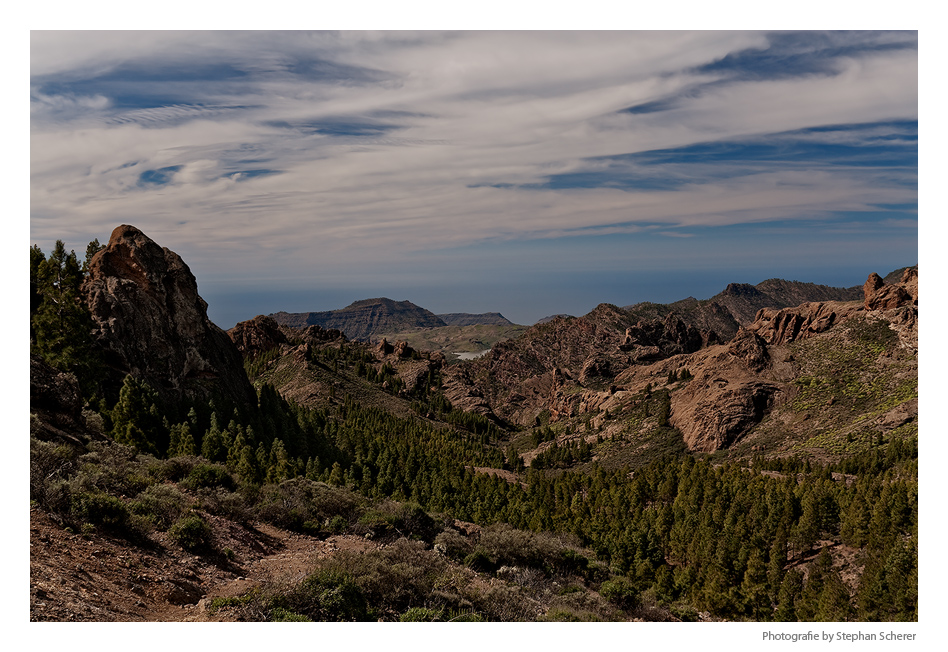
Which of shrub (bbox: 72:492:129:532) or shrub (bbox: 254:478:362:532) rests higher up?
shrub (bbox: 72:492:129:532)

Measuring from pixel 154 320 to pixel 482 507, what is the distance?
2181 inches

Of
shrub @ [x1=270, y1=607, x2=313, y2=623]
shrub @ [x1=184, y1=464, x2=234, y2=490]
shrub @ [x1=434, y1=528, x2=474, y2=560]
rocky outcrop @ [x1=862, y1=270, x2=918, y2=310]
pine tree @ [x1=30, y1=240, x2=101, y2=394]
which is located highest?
rocky outcrop @ [x1=862, y1=270, x2=918, y2=310]

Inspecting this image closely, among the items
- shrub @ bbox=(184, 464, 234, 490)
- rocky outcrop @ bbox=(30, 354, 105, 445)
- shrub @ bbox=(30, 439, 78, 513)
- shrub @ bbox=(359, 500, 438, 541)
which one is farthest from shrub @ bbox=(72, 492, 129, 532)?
shrub @ bbox=(359, 500, 438, 541)

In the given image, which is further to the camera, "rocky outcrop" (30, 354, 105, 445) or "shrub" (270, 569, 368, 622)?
"rocky outcrop" (30, 354, 105, 445)

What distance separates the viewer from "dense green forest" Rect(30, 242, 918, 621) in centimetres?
2612

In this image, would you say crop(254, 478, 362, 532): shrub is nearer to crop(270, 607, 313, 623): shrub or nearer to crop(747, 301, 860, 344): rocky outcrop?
crop(270, 607, 313, 623): shrub

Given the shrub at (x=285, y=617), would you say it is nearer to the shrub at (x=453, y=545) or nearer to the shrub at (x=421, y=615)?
the shrub at (x=421, y=615)

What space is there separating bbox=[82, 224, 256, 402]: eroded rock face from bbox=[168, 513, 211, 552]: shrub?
44.4 meters

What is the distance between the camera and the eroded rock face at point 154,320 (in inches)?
2574

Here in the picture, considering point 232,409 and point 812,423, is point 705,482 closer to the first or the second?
point 812,423

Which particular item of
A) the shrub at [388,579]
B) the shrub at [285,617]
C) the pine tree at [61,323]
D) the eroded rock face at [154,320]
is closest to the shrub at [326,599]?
the shrub at [285,617]

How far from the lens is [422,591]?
24547mm

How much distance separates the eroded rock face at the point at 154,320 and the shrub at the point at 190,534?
1748 inches

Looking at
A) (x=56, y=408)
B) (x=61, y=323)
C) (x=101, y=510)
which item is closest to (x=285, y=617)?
(x=101, y=510)
